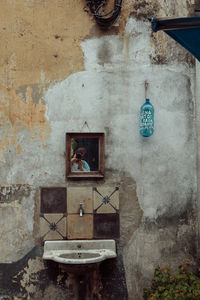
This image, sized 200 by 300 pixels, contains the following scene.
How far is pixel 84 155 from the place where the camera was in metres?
4.34

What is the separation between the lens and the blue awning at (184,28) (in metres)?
2.25

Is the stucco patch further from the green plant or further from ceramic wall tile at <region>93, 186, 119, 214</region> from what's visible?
the green plant

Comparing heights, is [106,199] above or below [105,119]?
below

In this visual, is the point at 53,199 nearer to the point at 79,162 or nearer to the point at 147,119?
the point at 79,162

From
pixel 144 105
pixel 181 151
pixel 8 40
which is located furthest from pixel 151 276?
pixel 8 40

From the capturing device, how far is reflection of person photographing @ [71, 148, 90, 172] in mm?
4324

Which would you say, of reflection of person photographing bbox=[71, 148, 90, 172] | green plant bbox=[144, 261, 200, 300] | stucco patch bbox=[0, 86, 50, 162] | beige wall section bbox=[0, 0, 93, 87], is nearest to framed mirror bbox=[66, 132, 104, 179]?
reflection of person photographing bbox=[71, 148, 90, 172]

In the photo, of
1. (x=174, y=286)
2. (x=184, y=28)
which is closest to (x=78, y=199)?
(x=174, y=286)

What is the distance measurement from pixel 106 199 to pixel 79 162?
20.6 inches

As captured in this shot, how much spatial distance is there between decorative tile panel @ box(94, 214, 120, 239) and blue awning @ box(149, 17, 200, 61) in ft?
7.72

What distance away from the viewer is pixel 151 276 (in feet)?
14.1

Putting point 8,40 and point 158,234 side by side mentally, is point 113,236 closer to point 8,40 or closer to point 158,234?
point 158,234

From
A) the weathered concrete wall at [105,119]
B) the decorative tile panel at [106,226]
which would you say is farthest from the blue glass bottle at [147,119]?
the decorative tile panel at [106,226]

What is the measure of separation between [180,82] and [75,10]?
147 centimetres
